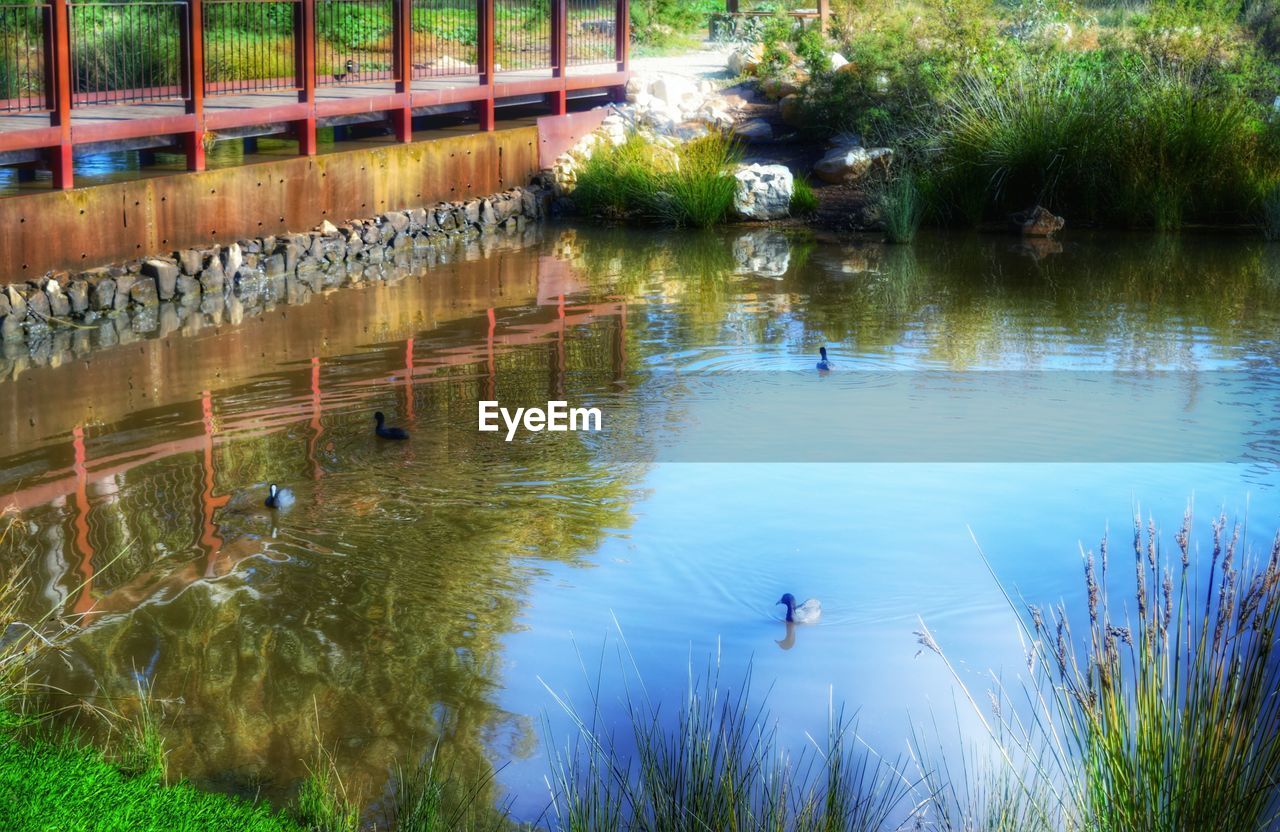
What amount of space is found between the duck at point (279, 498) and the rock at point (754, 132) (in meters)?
12.6

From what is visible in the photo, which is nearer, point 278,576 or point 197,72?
point 278,576

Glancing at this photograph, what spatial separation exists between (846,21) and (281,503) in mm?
17196

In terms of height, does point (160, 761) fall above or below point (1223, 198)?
below

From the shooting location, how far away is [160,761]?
428 centimetres

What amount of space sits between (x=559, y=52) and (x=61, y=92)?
789 cm

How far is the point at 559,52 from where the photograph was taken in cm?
1747

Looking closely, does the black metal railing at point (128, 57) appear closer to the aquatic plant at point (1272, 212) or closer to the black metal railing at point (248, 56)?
the black metal railing at point (248, 56)

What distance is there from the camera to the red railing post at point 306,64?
13102mm

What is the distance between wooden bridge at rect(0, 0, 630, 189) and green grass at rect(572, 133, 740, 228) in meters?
1.35

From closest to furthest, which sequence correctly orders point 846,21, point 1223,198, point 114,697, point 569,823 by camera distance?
point 569,823 < point 114,697 < point 1223,198 < point 846,21

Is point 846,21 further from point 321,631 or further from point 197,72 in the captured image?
point 321,631

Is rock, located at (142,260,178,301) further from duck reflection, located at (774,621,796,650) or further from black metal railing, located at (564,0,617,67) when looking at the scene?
black metal railing, located at (564,0,617,67)

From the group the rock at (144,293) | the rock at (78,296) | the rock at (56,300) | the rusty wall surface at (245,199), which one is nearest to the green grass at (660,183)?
the rusty wall surface at (245,199)

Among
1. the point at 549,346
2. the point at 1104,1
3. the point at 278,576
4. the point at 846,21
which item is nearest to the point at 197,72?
the point at 549,346
